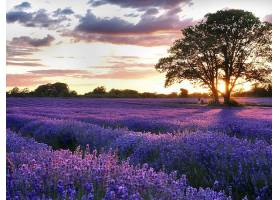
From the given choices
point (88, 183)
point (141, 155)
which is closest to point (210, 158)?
point (141, 155)

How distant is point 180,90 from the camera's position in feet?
14.9

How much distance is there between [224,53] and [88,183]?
3093 millimetres

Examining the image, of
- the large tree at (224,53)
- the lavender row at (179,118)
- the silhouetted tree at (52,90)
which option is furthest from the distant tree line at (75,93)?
the lavender row at (179,118)

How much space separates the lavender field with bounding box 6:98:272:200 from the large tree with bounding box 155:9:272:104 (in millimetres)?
288

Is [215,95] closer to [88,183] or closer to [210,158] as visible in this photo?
[210,158]

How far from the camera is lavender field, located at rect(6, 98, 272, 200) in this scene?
2277 millimetres

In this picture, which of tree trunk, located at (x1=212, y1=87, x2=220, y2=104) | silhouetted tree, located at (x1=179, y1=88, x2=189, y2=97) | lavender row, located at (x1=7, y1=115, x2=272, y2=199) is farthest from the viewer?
tree trunk, located at (x1=212, y1=87, x2=220, y2=104)

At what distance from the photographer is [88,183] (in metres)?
2.23

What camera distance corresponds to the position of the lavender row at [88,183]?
215cm

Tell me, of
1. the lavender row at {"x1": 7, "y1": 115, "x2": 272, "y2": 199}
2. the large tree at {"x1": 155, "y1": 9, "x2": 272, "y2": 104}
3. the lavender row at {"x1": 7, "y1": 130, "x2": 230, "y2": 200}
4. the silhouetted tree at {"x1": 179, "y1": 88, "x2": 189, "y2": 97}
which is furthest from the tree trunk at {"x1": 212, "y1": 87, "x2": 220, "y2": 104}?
the lavender row at {"x1": 7, "y1": 130, "x2": 230, "y2": 200}

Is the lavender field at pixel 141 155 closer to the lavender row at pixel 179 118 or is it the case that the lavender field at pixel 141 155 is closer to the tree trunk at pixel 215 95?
the lavender row at pixel 179 118

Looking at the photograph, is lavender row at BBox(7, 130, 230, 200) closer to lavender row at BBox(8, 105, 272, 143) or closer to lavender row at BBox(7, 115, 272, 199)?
lavender row at BBox(7, 115, 272, 199)

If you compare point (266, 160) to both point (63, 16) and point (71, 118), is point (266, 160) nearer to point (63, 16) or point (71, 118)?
point (63, 16)

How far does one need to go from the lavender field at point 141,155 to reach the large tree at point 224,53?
0.95ft
